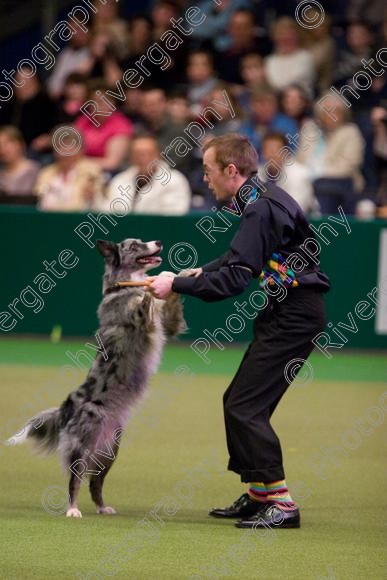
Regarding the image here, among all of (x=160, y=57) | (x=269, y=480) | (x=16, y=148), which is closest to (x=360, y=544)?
(x=269, y=480)

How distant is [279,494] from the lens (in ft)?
22.9

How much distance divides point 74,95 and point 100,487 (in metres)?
10.2

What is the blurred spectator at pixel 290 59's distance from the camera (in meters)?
16.3

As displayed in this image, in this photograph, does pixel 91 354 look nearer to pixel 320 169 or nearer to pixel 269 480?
pixel 320 169

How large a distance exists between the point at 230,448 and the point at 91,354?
6.62 meters

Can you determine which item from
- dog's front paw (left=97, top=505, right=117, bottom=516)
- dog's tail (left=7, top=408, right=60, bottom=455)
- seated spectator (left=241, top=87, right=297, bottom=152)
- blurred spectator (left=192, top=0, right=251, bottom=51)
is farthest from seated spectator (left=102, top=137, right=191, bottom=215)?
dog's front paw (left=97, top=505, right=117, bottom=516)

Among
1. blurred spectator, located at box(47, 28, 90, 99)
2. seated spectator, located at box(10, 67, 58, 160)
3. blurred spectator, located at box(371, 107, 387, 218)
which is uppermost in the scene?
blurred spectator, located at box(371, 107, 387, 218)

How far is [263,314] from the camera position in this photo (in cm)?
707

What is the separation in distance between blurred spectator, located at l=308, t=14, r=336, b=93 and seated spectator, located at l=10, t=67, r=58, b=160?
3665mm

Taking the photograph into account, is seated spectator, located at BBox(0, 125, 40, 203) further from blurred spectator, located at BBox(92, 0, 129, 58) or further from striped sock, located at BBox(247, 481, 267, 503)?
striped sock, located at BBox(247, 481, 267, 503)

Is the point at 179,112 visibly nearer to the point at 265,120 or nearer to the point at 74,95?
the point at 265,120

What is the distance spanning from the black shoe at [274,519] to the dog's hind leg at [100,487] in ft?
2.63

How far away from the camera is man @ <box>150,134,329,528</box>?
6.69 metres

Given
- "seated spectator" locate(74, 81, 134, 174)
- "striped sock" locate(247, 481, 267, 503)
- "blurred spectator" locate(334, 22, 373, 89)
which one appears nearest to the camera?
"striped sock" locate(247, 481, 267, 503)
